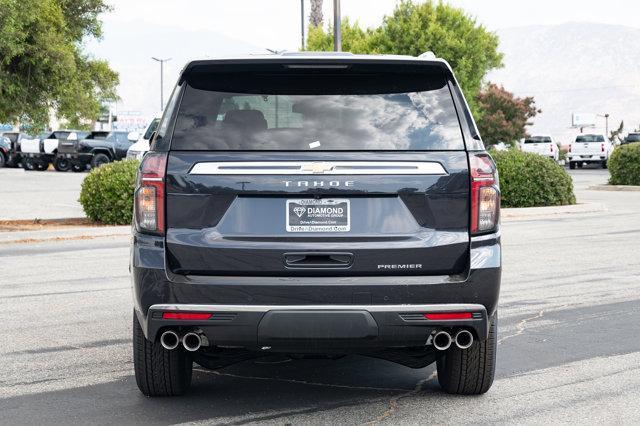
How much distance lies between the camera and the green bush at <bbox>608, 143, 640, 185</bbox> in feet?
113

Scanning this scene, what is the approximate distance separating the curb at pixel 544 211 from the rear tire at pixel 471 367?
15.5 m

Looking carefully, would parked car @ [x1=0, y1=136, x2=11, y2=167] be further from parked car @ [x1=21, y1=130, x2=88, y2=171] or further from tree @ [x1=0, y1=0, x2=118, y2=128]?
tree @ [x1=0, y1=0, x2=118, y2=128]

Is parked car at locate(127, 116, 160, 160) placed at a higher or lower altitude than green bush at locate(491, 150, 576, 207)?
Answer: higher

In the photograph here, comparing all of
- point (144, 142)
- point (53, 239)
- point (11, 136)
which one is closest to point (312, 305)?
point (53, 239)

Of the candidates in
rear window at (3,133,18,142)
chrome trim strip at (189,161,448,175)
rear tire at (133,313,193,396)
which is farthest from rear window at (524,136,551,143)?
chrome trim strip at (189,161,448,175)

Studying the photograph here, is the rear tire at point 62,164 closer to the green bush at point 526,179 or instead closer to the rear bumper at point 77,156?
the rear bumper at point 77,156

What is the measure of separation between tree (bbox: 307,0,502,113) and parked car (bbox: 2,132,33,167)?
17.6 metres

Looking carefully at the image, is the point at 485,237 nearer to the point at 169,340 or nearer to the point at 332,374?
the point at 169,340

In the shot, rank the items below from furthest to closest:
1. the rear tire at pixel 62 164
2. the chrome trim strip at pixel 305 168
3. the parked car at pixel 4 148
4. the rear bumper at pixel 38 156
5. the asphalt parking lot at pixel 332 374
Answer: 1. the parked car at pixel 4 148
2. the rear bumper at pixel 38 156
3. the rear tire at pixel 62 164
4. the asphalt parking lot at pixel 332 374
5. the chrome trim strip at pixel 305 168

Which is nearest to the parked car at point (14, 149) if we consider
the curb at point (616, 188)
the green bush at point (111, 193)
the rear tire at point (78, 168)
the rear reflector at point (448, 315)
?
the rear tire at point (78, 168)

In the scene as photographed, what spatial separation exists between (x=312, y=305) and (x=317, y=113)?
3.40 feet

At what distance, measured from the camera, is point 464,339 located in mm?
5785

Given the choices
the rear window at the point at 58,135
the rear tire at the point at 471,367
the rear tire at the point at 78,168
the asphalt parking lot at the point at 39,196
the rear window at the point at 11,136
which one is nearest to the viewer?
the rear tire at the point at 471,367

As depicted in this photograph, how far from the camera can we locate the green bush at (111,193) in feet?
63.9
